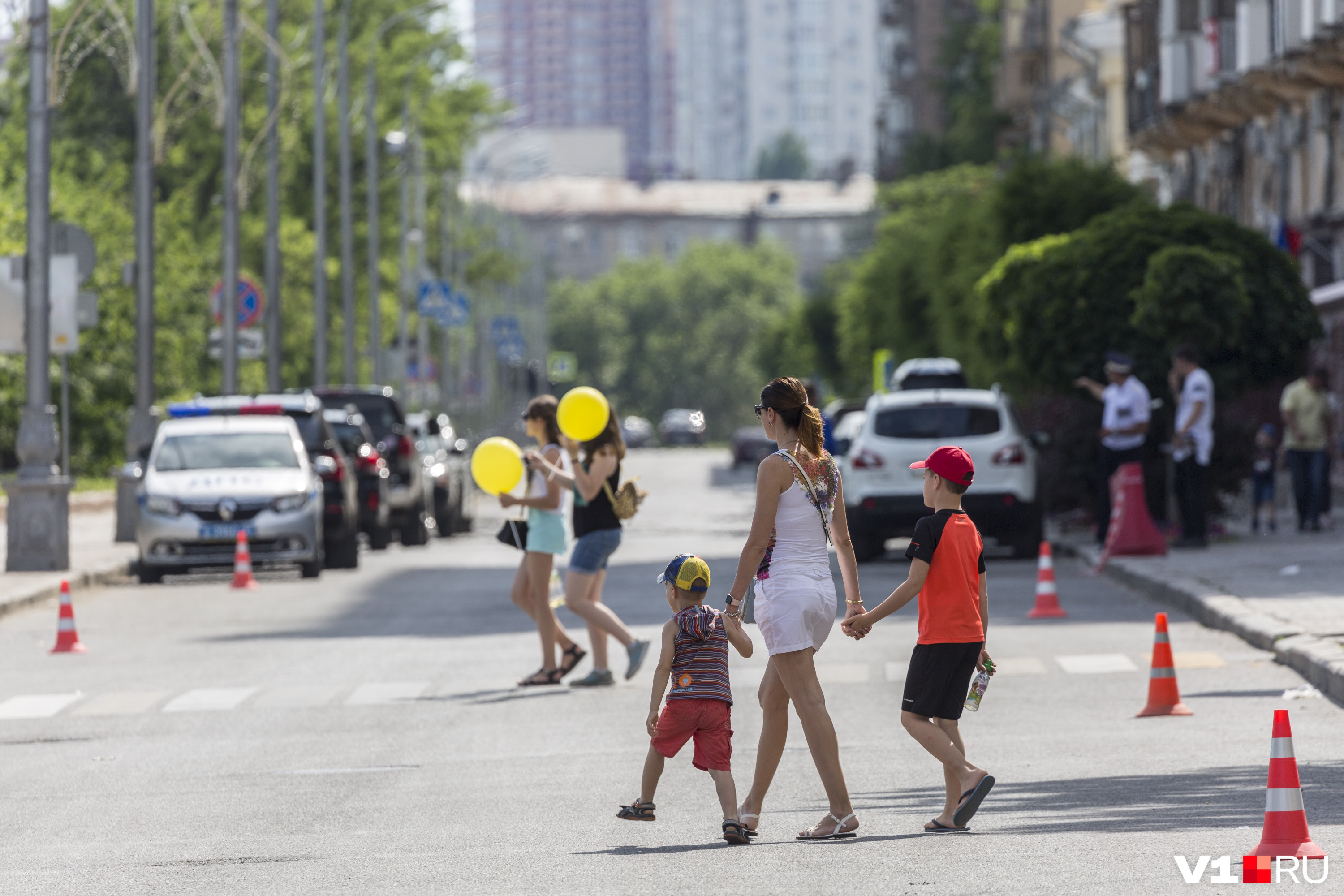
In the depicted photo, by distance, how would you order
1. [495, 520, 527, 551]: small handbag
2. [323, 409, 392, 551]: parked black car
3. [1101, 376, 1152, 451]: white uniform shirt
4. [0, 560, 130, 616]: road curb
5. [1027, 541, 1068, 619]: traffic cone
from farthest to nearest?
1. [323, 409, 392, 551]: parked black car
2. [1101, 376, 1152, 451]: white uniform shirt
3. [0, 560, 130, 616]: road curb
4. [1027, 541, 1068, 619]: traffic cone
5. [495, 520, 527, 551]: small handbag

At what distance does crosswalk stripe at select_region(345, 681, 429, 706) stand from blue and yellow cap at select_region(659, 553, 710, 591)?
500 cm

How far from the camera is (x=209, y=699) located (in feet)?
45.8

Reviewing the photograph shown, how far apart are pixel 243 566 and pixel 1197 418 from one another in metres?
8.54

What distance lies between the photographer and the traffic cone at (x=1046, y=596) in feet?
59.4

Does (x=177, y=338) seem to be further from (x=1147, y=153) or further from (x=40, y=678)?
(x=40, y=678)

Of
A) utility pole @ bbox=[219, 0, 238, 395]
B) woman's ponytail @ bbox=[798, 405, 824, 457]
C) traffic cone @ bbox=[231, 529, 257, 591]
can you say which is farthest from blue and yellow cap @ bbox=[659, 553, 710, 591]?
utility pole @ bbox=[219, 0, 238, 395]

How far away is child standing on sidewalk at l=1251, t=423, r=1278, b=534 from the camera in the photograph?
2694 cm

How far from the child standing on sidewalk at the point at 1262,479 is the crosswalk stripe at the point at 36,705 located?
15271mm

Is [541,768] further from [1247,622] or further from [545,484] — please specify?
[1247,622]

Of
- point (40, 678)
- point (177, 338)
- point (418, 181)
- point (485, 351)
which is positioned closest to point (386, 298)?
point (418, 181)

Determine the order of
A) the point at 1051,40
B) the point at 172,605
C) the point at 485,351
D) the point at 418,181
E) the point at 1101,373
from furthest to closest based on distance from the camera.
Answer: the point at 485,351
the point at 1051,40
the point at 418,181
the point at 1101,373
the point at 172,605

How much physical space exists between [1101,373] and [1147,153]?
25283 millimetres

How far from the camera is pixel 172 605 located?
70.3 ft

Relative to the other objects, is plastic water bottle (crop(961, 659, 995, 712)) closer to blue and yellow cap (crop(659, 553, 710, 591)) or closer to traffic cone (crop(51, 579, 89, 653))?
blue and yellow cap (crop(659, 553, 710, 591))
